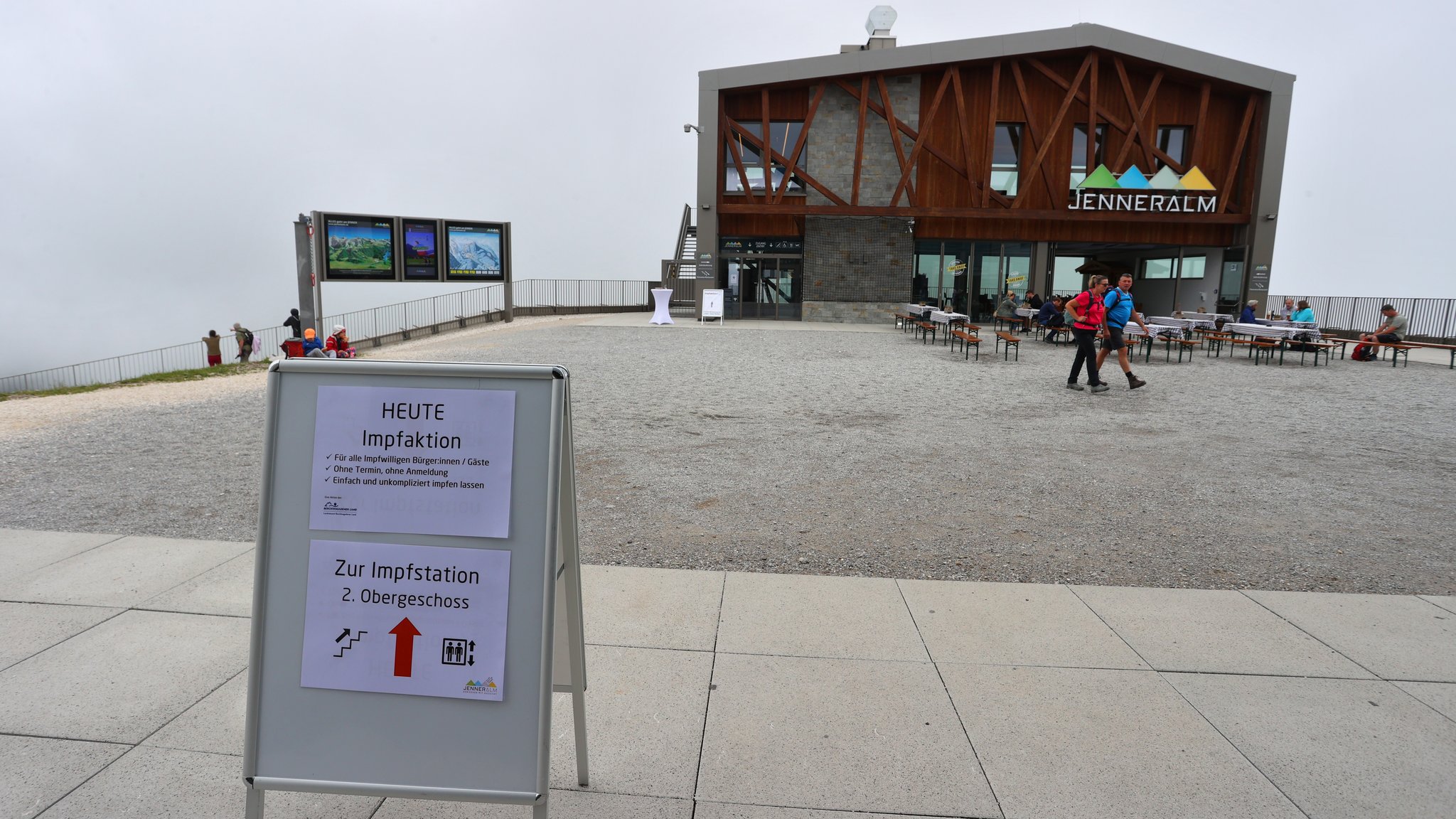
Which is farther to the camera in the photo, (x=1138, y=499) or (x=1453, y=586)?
(x=1138, y=499)

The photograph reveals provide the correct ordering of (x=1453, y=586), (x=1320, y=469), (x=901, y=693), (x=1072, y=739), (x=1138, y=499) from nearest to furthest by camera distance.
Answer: (x=1072, y=739) → (x=901, y=693) → (x=1453, y=586) → (x=1138, y=499) → (x=1320, y=469)

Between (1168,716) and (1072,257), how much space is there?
3025cm

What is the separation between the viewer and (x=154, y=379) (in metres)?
15.9

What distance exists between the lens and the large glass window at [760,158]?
29.3 metres

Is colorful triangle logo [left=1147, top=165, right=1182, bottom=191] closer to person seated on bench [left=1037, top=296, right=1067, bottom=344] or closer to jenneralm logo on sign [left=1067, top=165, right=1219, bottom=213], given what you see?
jenneralm logo on sign [left=1067, top=165, right=1219, bottom=213]

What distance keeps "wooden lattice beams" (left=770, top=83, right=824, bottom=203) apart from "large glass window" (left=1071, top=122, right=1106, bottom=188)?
900 centimetres

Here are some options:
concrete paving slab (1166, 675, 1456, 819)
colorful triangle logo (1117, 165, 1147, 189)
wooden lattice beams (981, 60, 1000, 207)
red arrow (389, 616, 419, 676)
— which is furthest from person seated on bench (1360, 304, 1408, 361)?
red arrow (389, 616, 419, 676)

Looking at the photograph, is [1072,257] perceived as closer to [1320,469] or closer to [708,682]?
[1320,469]

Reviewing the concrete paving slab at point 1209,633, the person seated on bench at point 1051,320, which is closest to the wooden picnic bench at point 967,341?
the person seated on bench at point 1051,320

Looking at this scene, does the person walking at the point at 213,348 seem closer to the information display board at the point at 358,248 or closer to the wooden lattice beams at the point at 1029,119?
the information display board at the point at 358,248

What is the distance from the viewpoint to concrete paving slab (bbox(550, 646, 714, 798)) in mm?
2797

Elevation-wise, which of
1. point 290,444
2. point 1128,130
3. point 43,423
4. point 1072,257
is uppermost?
point 1128,130

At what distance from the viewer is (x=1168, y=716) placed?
10.4 feet

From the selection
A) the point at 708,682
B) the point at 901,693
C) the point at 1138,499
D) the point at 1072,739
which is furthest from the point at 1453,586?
the point at 708,682
